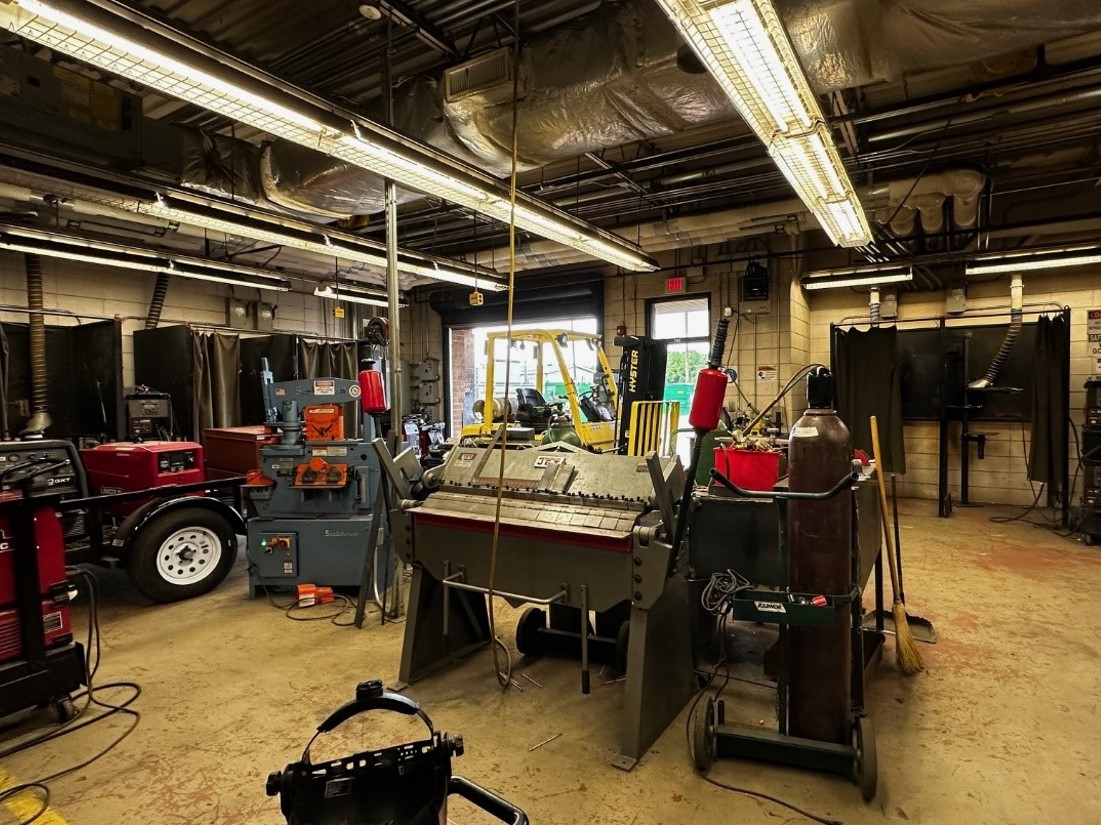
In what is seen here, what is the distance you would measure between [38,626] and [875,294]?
733cm

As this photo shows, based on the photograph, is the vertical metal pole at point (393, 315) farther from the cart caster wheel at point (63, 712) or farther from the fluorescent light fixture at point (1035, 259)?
the fluorescent light fixture at point (1035, 259)

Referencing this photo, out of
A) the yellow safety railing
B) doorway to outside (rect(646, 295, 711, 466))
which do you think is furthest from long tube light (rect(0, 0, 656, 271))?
doorway to outside (rect(646, 295, 711, 466))

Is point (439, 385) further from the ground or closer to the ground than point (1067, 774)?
further from the ground

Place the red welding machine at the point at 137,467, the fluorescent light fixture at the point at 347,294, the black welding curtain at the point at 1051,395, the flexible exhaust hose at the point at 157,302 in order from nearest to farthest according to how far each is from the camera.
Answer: the red welding machine at the point at 137,467, the black welding curtain at the point at 1051,395, the flexible exhaust hose at the point at 157,302, the fluorescent light fixture at the point at 347,294

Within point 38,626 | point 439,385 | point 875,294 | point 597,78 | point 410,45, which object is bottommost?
point 38,626

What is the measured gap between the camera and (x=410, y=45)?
366cm

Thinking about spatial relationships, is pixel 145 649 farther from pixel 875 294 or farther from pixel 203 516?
pixel 875 294

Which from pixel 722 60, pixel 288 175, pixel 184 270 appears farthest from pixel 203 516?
pixel 722 60

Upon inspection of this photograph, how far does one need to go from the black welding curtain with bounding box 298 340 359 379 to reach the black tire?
3434 millimetres

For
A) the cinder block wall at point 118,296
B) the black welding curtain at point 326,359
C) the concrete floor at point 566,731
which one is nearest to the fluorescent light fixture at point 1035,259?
the concrete floor at point 566,731

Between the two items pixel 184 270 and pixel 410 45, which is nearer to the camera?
pixel 410 45

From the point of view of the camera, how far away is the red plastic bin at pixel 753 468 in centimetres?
304

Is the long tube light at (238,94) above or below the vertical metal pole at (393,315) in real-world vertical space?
above

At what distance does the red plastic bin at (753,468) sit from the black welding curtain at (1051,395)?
4.59 metres
